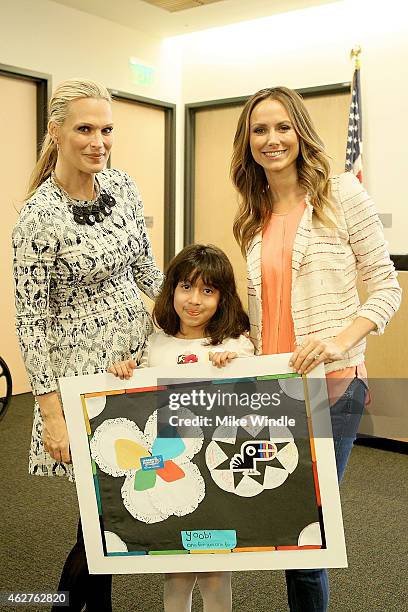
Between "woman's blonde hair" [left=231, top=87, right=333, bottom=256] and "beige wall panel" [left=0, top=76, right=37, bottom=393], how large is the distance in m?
3.84

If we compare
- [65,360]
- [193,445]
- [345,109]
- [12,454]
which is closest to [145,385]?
[193,445]

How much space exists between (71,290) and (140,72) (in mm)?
5165

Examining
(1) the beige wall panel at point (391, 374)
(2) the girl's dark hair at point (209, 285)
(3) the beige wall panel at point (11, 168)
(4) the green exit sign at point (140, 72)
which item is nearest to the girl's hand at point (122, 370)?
(2) the girl's dark hair at point (209, 285)

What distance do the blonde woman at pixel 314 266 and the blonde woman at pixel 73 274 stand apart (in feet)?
1.25

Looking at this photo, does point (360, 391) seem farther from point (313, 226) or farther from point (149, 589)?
point (149, 589)

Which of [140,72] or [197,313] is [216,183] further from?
[197,313]

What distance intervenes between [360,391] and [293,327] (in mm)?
230

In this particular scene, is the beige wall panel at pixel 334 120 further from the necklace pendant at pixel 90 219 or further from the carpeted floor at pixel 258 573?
the necklace pendant at pixel 90 219

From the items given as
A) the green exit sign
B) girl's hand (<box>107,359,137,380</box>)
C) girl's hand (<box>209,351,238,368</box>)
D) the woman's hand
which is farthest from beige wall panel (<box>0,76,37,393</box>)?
girl's hand (<box>209,351,238,368</box>)

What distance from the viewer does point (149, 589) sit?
8.36 ft

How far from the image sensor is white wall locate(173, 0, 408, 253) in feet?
18.4

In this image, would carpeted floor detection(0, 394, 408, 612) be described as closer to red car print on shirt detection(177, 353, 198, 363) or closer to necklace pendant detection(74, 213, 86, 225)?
red car print on shirt detection(177, 353, 198, 363)

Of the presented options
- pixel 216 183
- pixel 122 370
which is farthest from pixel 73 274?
pixel 216 183

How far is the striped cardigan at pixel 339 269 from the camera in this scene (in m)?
1.68
